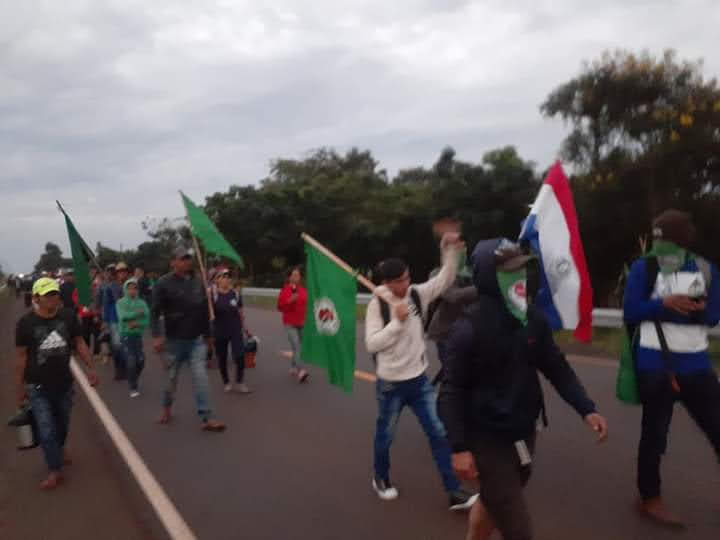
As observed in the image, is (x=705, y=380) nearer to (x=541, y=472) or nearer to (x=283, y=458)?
(x=541, y=472)

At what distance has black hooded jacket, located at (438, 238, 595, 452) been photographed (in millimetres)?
3217

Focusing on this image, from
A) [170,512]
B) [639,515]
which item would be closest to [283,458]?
[170,512]

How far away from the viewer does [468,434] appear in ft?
10.9

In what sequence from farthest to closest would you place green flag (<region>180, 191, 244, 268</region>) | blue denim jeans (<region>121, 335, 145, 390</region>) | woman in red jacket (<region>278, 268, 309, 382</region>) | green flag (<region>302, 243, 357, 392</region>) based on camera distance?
woman in red jacket (<region>278, 268, 309, 382</region>)
blue denim jeans (<region>121, 335, 145, 390</region>)
green flag (<region>180, 191, 244, 268</region>)
green flag (<region>302, 243, 357, 392</region>)

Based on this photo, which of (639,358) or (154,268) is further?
(154,268)

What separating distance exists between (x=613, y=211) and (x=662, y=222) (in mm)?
17039

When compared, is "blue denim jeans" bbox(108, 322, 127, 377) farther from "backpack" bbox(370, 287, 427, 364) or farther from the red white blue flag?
the red white blue flag

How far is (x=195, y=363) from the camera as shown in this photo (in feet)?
25.3

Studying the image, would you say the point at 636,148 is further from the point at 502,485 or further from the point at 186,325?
the point at 502,485

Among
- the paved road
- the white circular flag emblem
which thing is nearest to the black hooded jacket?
the paved road

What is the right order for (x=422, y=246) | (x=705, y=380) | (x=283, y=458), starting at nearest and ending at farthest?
1. (x=705, y=380)
2. (x=283, y=458)
3. (x=422, y=246)

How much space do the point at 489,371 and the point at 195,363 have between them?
502cm

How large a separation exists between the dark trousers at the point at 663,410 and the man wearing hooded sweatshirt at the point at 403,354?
3.65 ft

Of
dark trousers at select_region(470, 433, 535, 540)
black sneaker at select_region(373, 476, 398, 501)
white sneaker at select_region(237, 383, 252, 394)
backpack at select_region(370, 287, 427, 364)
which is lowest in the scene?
white sneaker at select_region(237, 383, 252, 394)
